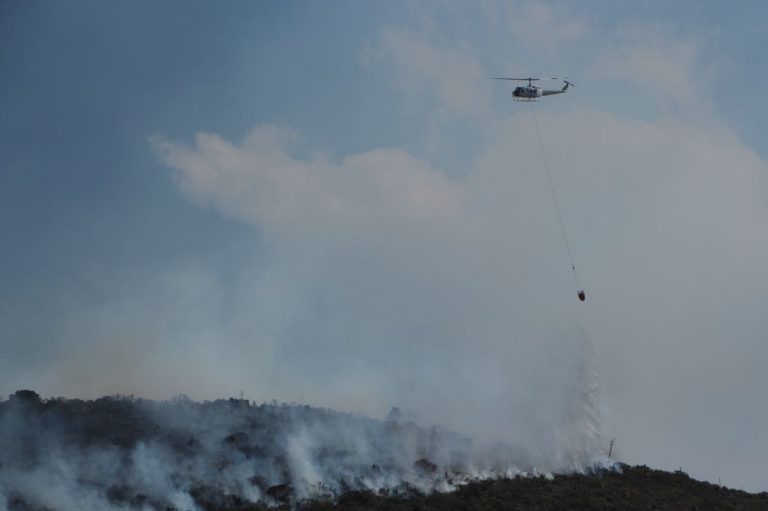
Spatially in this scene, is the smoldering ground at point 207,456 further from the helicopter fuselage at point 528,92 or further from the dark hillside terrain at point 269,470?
the helicopter fuselage at point 528,92

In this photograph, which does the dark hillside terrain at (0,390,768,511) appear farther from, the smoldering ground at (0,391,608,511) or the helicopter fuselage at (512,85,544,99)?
the helicopter fuselage at (512,85,544,99)

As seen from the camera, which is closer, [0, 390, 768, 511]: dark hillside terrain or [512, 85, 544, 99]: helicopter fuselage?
[0, 390, 768, 511]: dark hillside terrain

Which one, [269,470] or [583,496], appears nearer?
[583,496]

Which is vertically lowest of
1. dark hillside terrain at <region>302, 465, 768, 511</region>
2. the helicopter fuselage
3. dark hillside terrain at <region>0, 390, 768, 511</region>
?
dark hillside terrain at <region>302, 465, 768, 511</region>

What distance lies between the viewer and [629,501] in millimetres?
88500

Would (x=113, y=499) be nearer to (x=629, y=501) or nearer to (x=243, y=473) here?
(x=243, y=473)

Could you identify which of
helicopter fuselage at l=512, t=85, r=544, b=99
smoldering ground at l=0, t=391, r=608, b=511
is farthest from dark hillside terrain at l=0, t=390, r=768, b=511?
helicopter fuselage at l=512, t=85, r=544, b=99

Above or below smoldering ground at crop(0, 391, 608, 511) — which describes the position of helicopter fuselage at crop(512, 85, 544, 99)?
above

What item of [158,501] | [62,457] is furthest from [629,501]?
[62,457]

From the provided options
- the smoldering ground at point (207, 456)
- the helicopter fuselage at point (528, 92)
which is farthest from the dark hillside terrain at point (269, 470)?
the helicopter fuselage at point (528, 92)

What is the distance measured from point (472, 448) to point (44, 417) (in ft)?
182

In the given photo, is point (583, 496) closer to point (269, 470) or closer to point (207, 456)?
point (269, 470)

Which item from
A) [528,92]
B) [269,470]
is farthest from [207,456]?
[528,92]

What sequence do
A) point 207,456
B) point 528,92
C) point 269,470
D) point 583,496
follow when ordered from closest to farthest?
point 583,496 → point 269,470 → point 207,456 → point 528,92
